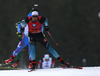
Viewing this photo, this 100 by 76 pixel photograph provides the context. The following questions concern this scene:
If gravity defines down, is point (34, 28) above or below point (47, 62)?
above

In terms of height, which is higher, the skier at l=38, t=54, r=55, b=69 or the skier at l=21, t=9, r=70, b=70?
the skier at l=21, t=9, r=70, b=70

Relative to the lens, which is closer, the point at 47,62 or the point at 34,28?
the point at 34,28

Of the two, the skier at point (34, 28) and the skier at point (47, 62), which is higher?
the skier at point (34, 28)

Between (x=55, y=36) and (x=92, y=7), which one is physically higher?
(x=92, y=7)

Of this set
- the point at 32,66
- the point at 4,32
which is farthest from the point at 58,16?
the point at 32,66

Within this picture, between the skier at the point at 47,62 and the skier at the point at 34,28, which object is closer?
the skier at the point at 34,28

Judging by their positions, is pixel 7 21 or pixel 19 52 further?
pixel 7 21

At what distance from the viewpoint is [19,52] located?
2600mm

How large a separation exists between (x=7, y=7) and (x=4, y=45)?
2.52 feet

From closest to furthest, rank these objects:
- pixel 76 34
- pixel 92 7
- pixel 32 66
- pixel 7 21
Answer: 1. pixel 32 66
2. pixel 7 21
3. pixel 76 34
4. pixel 92 7

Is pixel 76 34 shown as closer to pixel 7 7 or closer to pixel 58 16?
pixel 58 16

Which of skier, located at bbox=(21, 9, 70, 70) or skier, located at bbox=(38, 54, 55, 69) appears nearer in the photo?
skier, located at bbox=(21, 9, 70, 70)

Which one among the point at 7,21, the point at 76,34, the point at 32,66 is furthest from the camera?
the point at 76,34

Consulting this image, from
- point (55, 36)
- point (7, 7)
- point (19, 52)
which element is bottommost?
point (19, 52)
